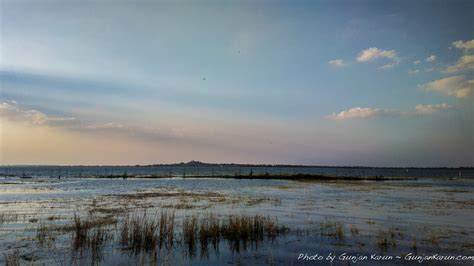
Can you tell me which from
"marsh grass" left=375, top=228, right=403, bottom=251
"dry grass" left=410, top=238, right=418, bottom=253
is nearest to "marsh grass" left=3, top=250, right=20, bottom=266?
"marsh grass" left=375, top=228, right=403, bottom=251

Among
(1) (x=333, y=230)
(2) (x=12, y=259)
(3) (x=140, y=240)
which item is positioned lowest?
(1) (x=333, y=230)

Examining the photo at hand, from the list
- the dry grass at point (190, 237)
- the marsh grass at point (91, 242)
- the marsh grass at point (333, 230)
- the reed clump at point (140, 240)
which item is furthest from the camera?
the marsh grass at point (333, 230)

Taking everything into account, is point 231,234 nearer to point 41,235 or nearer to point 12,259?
point 12,259

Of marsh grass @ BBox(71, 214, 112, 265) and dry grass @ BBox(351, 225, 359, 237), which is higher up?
marsh grass @ BBox(71, 214, 112, 265)

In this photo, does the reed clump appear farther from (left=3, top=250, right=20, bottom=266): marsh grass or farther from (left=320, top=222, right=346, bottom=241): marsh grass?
(left=320, top=222, right=346, bottom=241): marsh grass

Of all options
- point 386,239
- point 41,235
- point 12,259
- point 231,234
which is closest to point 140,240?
point 231,234

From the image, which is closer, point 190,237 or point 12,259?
point 12,259

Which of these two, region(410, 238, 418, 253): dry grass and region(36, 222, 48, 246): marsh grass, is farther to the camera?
region(36, 222, 48, 246): marsh grass

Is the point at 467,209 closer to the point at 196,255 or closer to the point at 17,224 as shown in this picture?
the point at 196,255

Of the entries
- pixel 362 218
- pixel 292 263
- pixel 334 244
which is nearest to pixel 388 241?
pixel 334 244

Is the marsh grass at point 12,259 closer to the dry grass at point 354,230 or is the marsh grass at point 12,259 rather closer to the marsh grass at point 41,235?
the marsh grass at point 41,235

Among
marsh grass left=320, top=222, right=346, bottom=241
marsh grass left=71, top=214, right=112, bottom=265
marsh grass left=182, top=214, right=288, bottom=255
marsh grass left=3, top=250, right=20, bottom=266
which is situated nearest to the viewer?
marsh grass left=3, top=250, right=20, bottom=266

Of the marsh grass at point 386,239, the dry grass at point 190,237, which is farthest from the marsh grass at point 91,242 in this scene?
the marsh grass at point 386,239

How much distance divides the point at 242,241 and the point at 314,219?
28.7 ft
